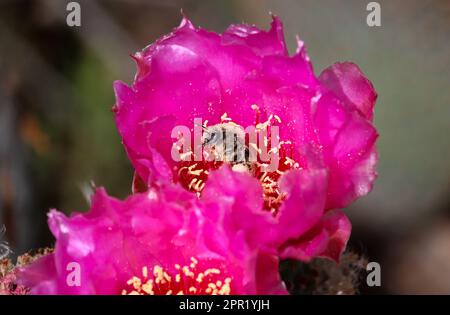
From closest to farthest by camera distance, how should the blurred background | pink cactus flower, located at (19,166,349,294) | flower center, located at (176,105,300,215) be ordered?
1. pink cactus flower, located at (19,166,349,294)
2. flower center, located at (176,105,300,215)
3. the blurred background

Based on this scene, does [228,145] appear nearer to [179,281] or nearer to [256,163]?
[256,163]

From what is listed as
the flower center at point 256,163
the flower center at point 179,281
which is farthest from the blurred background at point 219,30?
the flower center at point 179,281

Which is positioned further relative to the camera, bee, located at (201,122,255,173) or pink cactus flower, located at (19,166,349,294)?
bee, located at (201,122,255,173)

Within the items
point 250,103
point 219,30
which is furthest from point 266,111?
point 219,30

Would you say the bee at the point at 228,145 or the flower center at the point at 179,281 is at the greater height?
the bee at the point at 228,145

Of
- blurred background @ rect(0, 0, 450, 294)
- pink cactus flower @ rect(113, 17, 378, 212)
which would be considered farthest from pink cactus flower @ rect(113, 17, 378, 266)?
blurred background @ rect(0, 0, 450, 294)

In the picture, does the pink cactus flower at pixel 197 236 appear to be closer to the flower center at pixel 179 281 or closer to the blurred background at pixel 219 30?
the flower center at pixel 179 281

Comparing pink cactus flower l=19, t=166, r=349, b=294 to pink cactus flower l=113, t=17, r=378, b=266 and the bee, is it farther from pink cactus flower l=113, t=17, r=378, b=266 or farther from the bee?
the bee
